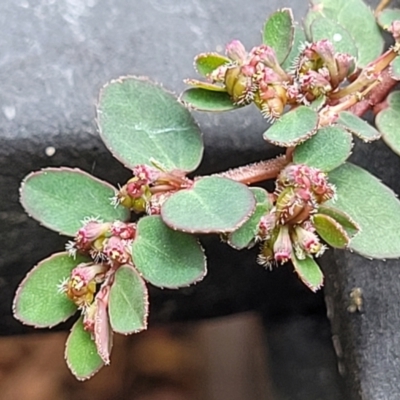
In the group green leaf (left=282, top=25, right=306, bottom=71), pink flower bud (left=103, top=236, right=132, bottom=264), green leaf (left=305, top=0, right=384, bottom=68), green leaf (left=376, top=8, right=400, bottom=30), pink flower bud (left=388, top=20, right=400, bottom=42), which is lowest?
pink flower bud (left=103, top=236, right=132, bottom=264)

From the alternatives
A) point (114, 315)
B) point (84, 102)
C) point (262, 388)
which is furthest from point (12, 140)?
point (262, 388)

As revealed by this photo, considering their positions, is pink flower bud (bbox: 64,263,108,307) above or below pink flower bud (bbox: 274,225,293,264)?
below

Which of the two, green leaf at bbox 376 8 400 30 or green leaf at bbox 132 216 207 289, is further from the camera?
green leaf at bbox 376 8 400 30

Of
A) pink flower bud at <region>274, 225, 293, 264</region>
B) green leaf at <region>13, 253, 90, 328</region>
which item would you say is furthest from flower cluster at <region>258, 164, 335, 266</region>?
green leaf at <region>13, 253, 90, 328</region>

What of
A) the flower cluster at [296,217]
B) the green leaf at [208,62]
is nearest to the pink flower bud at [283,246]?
the flower cluster at [296,217]

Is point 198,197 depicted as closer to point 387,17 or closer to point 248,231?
point 248,231

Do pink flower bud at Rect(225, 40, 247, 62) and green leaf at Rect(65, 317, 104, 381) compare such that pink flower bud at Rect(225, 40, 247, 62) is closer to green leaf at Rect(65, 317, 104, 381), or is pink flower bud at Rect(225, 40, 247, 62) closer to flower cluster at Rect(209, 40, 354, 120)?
flower cluster at Rect(209, 40, 354, 120)

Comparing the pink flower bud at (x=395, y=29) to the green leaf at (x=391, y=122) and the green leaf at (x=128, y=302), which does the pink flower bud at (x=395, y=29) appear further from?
the green leaf at (x=128, y=302)
